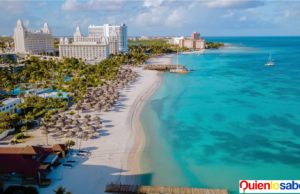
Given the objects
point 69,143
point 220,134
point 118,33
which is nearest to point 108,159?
point 69,143

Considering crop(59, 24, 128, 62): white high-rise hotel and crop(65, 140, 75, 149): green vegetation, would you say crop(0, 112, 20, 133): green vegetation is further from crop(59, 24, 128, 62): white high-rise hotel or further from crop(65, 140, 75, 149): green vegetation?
crop(59, 24, 128, 62): white high-rise hotel

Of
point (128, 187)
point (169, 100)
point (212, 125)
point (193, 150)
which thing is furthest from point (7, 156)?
point (169, 100)

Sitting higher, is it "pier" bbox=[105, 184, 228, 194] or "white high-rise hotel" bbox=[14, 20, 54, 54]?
"white high-rise hotel" bbox=[14, 20, 54, 54]

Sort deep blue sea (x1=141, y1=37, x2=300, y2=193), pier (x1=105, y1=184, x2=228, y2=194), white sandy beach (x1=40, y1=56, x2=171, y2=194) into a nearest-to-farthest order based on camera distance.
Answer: pier (x1=105, y1=184, x2=228, y2=194) < white sandy beach (x1=40, y1=56, x2=171, y2=194) < deep blue sea (x1=141, y1=37, x2=300, y2=193)

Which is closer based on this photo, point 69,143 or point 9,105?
point 69,143

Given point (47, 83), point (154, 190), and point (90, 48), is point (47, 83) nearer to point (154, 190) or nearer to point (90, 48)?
point (154, 190)

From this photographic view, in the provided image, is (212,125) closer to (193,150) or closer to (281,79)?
(193,150)

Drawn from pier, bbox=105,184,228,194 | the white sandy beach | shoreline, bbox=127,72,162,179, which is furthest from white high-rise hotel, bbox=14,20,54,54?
pier, bbox=105,184,228,194
